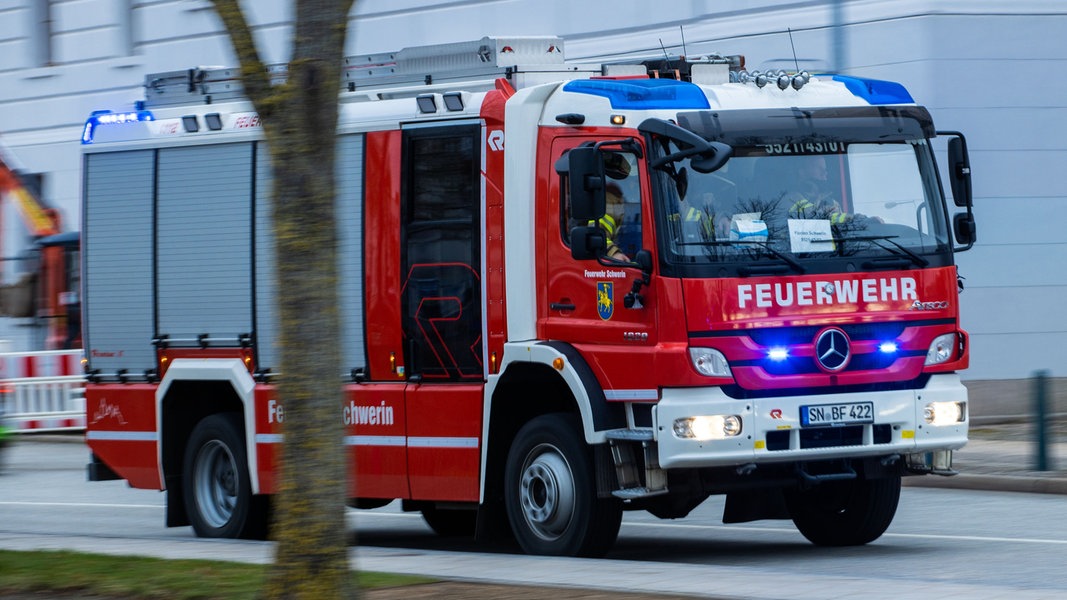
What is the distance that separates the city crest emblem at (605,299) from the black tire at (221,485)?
3.71m

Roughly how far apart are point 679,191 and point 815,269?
93cm

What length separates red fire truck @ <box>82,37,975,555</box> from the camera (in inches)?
418

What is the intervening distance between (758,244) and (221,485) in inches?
203

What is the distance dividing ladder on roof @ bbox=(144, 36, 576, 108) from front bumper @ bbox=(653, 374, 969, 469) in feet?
8.90

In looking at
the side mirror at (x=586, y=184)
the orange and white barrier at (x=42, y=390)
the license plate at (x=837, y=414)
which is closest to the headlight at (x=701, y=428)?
the license plate at (x=837, y=414)

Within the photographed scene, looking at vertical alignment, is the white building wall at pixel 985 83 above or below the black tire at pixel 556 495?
above

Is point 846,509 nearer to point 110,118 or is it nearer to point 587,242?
point 587,242

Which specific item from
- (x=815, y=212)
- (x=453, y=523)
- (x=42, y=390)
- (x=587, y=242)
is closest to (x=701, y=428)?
(x=587, y=242)

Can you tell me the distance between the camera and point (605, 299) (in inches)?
430

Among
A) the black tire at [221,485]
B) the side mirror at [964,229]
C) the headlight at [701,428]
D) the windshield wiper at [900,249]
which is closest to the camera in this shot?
the headlight at [701,428]

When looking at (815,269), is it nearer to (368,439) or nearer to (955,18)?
(368,439)

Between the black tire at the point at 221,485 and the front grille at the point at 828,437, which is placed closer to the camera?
the front grille at the point at 828,437

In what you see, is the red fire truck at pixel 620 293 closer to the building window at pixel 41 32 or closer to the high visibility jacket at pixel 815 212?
the high visibility jacket at pixel 815 212

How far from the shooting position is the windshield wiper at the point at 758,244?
1059cm
